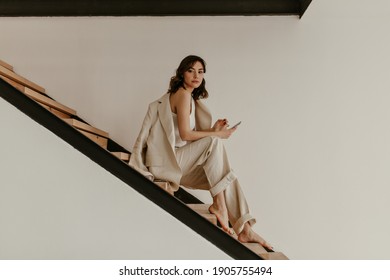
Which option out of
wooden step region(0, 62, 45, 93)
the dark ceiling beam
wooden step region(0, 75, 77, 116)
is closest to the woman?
wooden step region(0, 75, 77, 116)

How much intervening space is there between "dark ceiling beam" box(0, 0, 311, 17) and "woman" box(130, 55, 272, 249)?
112 centimetres

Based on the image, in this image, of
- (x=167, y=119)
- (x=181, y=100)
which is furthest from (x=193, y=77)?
(x=167, y=119)

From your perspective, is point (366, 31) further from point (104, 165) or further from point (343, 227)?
point (104, 165)

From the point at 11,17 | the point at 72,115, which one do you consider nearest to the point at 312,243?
the point at 72,115

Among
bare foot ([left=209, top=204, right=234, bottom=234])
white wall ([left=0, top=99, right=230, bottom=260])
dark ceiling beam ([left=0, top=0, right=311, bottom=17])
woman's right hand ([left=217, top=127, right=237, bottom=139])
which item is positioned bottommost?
white wall ([left=0, top=99, right=230, bottom=260])

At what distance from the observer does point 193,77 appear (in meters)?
2.90

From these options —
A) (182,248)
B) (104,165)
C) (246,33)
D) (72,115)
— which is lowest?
(182,248)

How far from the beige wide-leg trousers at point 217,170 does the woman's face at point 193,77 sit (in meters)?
0.43

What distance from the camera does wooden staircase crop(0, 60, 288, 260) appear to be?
261 cm

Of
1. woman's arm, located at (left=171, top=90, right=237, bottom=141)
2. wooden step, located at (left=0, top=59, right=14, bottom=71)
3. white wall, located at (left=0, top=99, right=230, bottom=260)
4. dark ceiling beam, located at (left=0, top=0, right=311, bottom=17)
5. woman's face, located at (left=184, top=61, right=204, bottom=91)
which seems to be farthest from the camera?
dark ceiling beam, located at (left=0, top=0, right=311, bottom=17)

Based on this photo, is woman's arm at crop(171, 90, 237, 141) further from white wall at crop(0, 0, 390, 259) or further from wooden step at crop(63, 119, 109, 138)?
white wall at crop(0, 0, 390, 259)

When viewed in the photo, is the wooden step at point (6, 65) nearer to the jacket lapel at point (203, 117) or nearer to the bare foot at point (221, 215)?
the jacket lapel at point (203, 117)

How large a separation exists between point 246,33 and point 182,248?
7.47ft

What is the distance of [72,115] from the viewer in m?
3.72
